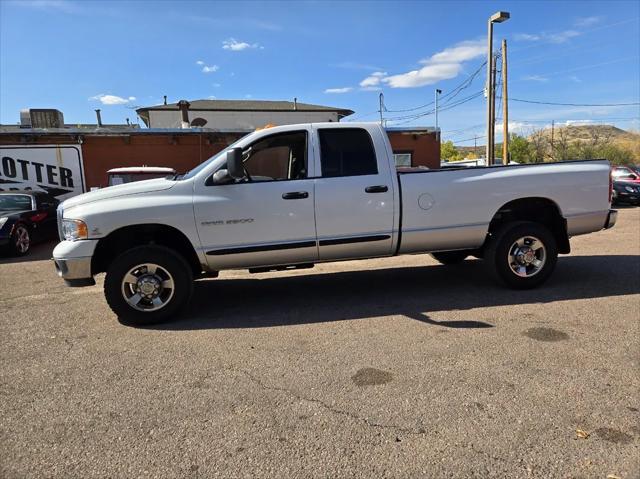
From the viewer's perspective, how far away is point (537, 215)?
5.96m

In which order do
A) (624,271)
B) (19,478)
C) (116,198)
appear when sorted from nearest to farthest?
(19,478) → (116,198) → (624,271)

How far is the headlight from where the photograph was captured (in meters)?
4.67

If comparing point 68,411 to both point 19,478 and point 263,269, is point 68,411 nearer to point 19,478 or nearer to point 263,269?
point 19,478

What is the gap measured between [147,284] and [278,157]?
2.04 meters

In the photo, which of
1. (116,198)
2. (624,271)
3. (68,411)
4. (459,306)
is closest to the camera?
(68,411)

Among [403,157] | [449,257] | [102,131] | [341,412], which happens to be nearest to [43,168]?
[102,131]

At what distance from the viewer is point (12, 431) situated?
9.44ft

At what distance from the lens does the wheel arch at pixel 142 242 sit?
16.0 feet

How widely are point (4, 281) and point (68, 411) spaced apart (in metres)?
5.36

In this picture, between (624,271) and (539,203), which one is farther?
(624,271)

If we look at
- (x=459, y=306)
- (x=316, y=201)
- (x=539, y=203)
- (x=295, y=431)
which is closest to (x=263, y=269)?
(x=316, y=201)

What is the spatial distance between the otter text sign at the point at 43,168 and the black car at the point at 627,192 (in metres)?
20.0

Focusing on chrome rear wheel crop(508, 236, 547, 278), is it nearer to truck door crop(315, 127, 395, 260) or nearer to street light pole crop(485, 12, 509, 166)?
truck door crop(315, 127, 395, 260)

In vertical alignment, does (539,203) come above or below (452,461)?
above
